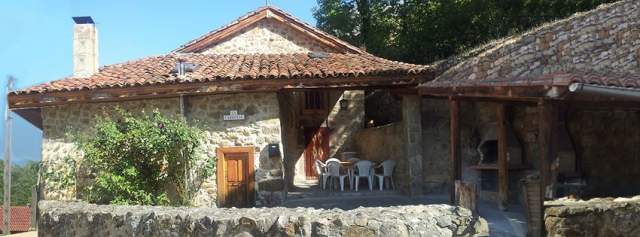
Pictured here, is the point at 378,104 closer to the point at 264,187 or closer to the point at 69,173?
the point at 264,187

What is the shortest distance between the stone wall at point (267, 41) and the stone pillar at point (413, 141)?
436cm

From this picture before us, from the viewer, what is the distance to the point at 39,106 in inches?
451

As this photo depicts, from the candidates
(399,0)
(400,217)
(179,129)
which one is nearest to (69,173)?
(179,129)

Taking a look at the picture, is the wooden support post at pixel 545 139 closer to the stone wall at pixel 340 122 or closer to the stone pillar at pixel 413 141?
the stone pillar at pixel 413 141

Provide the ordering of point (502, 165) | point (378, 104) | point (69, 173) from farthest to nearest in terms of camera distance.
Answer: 1. point (378, 104)
2. point (69, 173)
3. point (502, 165)

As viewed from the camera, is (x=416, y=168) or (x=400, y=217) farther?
(x=416, y=168)

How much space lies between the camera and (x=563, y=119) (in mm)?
9672

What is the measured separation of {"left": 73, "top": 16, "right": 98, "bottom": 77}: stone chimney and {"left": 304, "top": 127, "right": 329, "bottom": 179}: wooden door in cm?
683

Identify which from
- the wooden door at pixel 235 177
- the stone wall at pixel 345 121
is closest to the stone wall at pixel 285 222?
the wooden door at pixel 235 177

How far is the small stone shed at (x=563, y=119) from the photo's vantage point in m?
8.95

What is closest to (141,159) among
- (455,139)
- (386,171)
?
(386,171)

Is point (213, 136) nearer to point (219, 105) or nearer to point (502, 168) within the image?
point (219, 105)

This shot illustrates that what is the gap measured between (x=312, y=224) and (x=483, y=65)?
7.23 meters

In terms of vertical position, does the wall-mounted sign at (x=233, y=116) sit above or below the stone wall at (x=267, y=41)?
below
